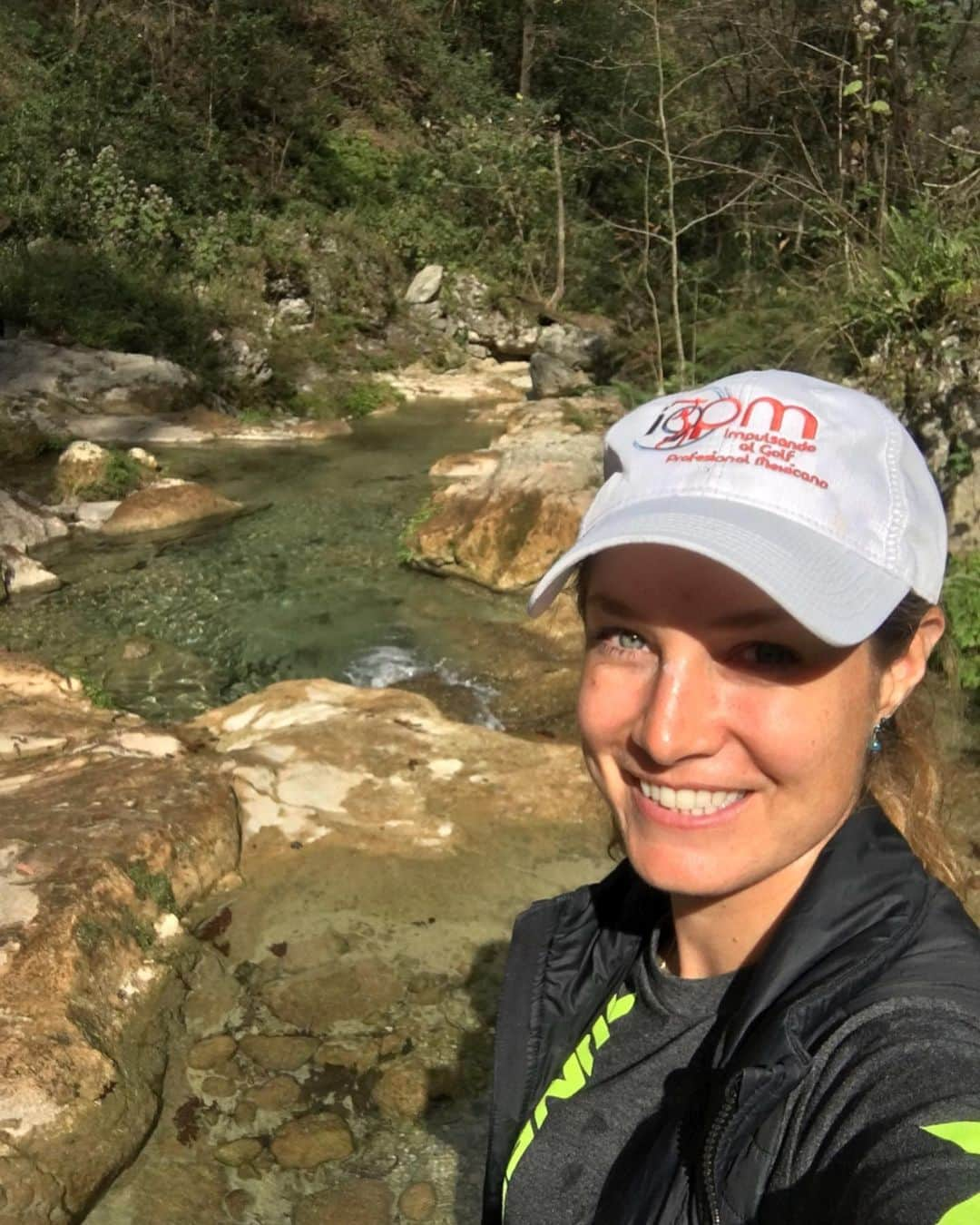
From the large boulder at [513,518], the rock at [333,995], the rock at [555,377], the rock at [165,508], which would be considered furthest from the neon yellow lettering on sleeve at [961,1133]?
the rock at [555,377]

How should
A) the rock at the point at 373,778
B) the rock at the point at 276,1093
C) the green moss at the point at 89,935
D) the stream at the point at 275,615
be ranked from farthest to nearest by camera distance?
the stream at the point at 275,615 < the rock at the point at 373,778 < the green moss at the point at 89,935 < the rock at the point at 276,1093

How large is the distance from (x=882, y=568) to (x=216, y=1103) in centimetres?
246

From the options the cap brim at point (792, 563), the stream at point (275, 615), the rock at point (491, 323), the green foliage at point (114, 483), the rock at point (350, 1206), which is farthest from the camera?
the rock at point (491, 323)

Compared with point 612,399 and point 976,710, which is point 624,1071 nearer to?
point 976,710

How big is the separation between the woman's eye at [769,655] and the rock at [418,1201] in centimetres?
200

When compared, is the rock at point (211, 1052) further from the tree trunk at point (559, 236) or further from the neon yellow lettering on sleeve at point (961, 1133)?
the tree trunk at point (559, 236)

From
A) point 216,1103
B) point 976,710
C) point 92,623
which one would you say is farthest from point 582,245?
point 216,1103

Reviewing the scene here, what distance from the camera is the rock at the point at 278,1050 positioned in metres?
2.92

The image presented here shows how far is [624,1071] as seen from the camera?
4.03 ft

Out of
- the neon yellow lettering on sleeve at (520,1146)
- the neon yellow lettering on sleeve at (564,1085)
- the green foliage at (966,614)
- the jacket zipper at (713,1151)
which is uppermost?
the jacket zipper at (713,1151)

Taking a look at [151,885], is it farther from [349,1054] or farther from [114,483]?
[114,483]

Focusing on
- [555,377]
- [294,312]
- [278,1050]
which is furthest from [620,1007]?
[294,312]

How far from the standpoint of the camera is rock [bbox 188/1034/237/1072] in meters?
2.91

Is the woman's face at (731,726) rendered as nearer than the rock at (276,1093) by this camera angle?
Yes
